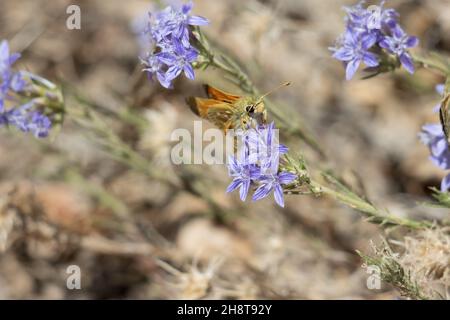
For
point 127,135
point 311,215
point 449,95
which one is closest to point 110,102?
point 127,135

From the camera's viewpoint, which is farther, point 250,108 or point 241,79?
point 241,79

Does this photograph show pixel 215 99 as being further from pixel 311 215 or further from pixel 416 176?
pixel 416 176

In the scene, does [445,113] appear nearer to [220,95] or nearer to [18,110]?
[220,95]

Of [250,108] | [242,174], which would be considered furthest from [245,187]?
[250,108]

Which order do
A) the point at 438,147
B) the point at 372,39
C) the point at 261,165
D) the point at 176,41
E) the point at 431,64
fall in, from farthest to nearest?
1. the point at 438,147
2. the point at 431,64
3. the point at 372,39
4. the point at 176,41
5. the point at 261,165

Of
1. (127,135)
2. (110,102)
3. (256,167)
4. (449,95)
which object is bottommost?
(256,167)

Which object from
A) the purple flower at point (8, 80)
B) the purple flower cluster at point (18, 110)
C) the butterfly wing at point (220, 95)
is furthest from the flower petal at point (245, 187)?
the purple flower at point (8, 80)
